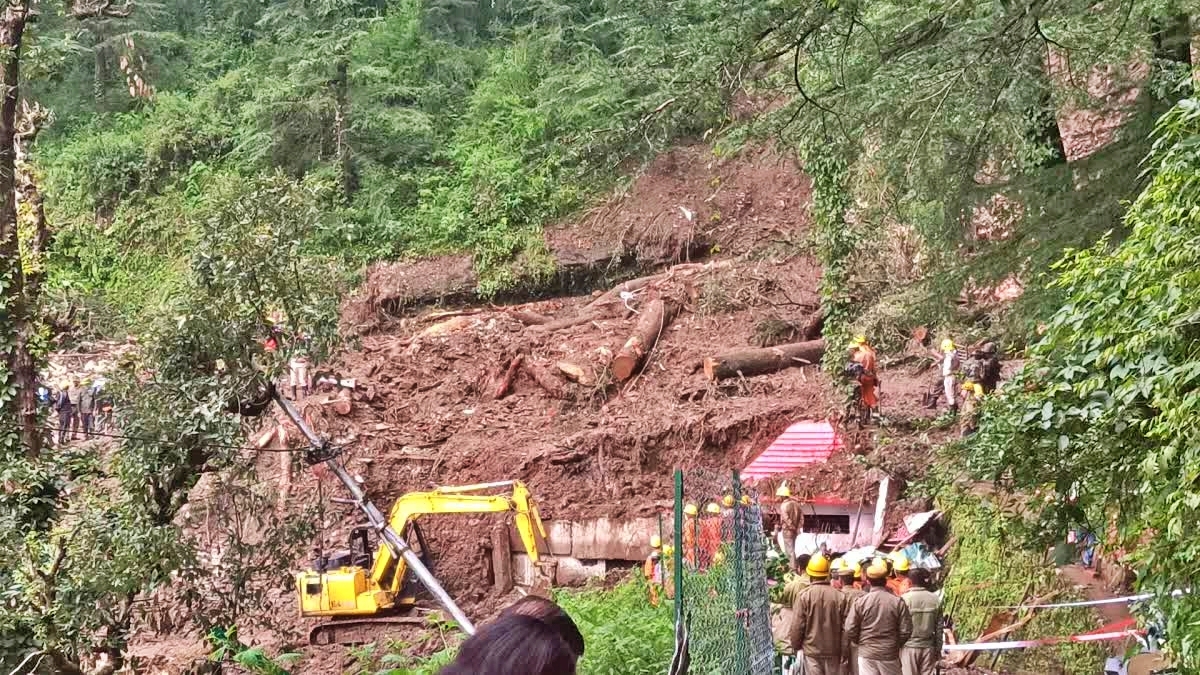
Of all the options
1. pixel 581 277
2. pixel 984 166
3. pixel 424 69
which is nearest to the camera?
pixel 984 166

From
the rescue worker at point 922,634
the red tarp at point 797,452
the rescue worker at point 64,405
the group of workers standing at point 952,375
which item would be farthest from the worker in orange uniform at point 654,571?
the rescue worker at point 64,405

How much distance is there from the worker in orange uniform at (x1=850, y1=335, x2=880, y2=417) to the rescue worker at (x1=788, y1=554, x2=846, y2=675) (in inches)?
347

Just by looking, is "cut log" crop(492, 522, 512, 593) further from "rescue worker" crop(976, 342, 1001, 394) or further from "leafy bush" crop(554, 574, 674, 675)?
"rescue worker" crop(976, 342, 1001, 394)

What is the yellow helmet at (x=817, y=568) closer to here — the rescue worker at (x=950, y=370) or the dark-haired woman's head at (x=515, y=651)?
the dark-haired woman's head at (x=515, y=651)

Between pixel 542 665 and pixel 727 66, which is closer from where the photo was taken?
pixel 542 665

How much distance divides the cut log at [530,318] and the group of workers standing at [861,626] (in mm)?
15391

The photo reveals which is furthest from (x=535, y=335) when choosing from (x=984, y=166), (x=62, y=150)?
(x=62, y=150)

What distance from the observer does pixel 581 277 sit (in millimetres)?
26359

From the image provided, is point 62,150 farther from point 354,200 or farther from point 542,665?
point 542,665

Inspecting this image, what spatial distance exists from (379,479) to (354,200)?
44.1 ft

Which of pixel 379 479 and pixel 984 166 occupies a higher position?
pixel 984 166

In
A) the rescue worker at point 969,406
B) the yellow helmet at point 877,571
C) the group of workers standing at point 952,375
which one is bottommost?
the yellow helmet at point 877,571

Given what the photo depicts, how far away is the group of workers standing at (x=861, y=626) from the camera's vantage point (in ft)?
24.7

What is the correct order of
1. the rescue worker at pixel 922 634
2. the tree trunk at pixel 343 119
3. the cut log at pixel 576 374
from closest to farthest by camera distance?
the rescue worker at pixel 922 634 < the cut log at pixel 576 374 < the tree trunk at pixel 343 119
